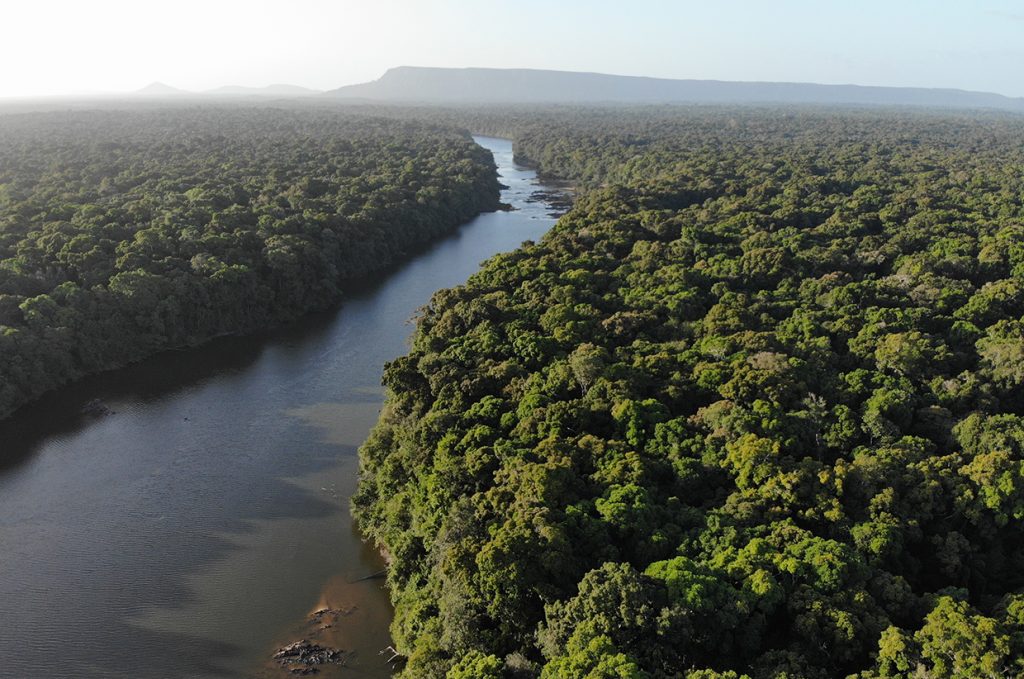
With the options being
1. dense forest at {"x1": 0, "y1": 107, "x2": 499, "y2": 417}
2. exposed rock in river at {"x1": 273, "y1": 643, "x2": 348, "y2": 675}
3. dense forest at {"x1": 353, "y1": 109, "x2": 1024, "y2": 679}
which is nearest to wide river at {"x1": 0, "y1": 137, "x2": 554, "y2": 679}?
exposed rock in river at {"x1": 273, "y1": 643, "x2": 348, "y2": 675}

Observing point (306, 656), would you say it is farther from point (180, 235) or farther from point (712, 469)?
point (180, 235)

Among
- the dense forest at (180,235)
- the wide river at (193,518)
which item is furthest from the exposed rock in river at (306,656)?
the dense forest at (180,235)

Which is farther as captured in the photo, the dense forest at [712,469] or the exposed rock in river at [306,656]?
the exposed rock in river at [306,656]

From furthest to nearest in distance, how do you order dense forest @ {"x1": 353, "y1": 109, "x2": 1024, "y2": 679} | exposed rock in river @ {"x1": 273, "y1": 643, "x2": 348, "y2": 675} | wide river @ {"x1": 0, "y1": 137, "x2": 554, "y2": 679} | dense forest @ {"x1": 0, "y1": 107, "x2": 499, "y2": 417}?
dense forest @ {"x1": 0, "y1": 107, "x2": 499, "y2": 417}, wide river @ {"x1": 0, "y1": 137, "x2": 554, "y2": 679}, exposed rock in river @ {"x1": 273, "y1": 643, "x2": 348, "y2": 675}, dense forest @ {"x1": 353, "y1": 109, "x2": 1024, "y2": 679}

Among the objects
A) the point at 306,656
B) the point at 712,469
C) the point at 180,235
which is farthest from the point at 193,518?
the point at 180,235

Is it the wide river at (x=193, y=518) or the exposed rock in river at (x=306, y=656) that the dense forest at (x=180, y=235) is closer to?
the wide river at (x=193, y=518)

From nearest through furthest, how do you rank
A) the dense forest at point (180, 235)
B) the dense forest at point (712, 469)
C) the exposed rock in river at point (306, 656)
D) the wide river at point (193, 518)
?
the dense forest at point (712, 469) < the exposed rock in river at point (306, 656) < the wide river at point (193, 518) < the dense forest at point (180, 235)

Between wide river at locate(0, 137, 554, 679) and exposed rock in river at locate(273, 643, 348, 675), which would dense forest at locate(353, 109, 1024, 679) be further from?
wide river at locate(0, 137, 554, 679)
